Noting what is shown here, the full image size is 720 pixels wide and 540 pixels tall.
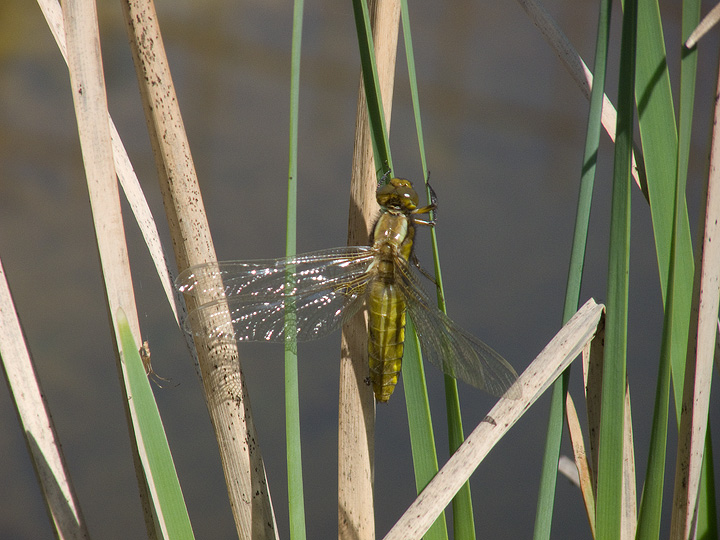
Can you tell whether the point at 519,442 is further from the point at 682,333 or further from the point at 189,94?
the point at 189,94

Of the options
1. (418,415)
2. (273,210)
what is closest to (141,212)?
(418,415)

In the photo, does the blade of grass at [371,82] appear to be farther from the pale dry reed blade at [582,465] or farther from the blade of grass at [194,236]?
the pale dry reed blade at [582,465]

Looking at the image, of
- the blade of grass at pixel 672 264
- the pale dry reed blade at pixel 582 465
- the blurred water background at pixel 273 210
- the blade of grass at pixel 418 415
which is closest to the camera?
the blade of grass at pixel 672 264

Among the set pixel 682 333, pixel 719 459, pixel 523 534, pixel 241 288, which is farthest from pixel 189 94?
pixel 719 459

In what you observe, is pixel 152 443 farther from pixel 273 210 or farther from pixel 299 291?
pixel 273 210

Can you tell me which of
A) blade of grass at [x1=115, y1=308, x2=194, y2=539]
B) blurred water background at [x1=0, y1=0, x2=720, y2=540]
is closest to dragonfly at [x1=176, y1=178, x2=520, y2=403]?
blade of grass at [x1=115, y1=308, x2=194, y2=539]

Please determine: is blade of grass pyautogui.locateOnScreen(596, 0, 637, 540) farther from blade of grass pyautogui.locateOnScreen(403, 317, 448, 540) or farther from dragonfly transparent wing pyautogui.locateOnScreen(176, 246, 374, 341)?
dragonfly transparent wing pyautogui.locateOnScreen(176, 246, 374, 341)

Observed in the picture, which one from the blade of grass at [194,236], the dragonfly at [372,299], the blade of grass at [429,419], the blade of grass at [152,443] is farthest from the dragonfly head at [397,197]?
the blade of grass at [152,443]
